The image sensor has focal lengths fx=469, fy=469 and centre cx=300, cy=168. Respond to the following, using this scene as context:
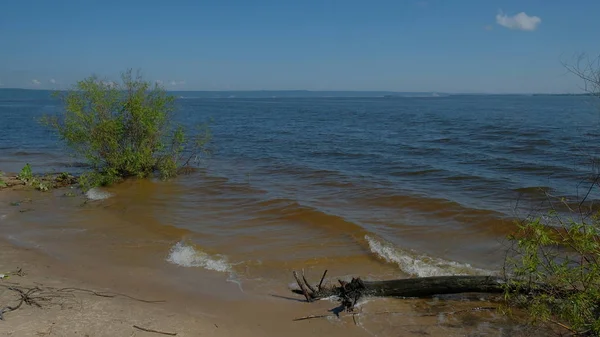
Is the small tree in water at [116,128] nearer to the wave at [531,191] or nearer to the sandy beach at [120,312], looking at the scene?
the sandy beach at [120,312]

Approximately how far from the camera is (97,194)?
1507 centimetres

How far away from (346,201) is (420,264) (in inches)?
211

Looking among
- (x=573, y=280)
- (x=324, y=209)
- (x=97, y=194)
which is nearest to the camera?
(x=573, y=280)

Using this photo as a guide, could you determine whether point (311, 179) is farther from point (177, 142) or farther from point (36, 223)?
point (36, 223)

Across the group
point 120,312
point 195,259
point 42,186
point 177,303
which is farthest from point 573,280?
point 42,186

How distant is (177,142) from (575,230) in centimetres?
1538

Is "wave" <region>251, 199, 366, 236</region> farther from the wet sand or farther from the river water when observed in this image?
the wet sand

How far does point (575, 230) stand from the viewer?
5.04 m

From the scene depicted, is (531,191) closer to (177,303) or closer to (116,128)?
(177,303)

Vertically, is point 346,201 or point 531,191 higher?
point 531,191

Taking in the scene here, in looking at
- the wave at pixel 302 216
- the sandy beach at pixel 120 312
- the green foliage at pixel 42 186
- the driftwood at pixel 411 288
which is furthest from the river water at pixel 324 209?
the green foliage at pixel 42 186

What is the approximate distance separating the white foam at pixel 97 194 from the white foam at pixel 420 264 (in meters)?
9.00

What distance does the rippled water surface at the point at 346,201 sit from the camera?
9781 millimetres

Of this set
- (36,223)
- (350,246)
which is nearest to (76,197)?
(36,223)
